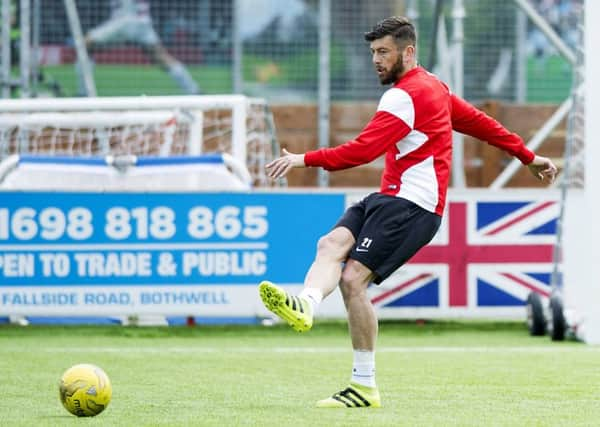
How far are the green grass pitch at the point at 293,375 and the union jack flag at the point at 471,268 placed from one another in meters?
0.24

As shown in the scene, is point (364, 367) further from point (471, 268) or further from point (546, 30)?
point (546, 30)

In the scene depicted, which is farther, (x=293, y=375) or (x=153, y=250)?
(x=153, y=250)

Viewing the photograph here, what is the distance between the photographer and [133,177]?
13.9m

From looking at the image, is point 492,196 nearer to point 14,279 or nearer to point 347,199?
point 347,199

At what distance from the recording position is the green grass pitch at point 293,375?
729 cm

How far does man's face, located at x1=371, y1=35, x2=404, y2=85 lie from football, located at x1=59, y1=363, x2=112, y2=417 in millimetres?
2068

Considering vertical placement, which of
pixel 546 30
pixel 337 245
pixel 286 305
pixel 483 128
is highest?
pixel 546 30

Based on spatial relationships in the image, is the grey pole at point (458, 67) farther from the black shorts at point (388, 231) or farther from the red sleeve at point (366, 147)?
the red sleeve at point (366, 147)

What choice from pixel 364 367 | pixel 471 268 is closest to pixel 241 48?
pixel 471 268

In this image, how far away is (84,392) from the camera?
716cm

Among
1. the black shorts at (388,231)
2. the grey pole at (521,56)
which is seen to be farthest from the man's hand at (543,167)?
the grey pole at (521,56)

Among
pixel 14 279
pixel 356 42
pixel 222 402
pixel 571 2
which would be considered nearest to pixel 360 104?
pixel 356 42

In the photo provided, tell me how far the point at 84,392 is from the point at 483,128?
2571 mm

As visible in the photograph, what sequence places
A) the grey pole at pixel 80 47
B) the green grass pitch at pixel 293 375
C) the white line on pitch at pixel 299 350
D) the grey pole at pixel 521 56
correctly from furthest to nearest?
1. the grey pole at pixel 521 56
2. the grey pole at pixel 80 47
3. the white line on pitch at pixel 299 350
4. the green grass pitch at pixel 293 375
